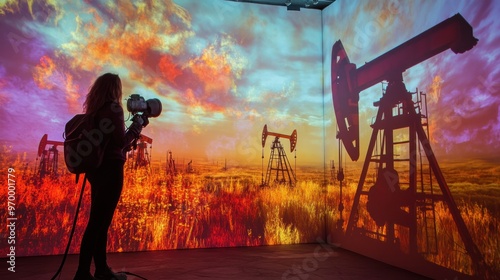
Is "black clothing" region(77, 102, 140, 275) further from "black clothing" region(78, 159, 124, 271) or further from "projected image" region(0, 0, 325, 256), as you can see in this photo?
"projected image" region(0, 0, 325, 256)

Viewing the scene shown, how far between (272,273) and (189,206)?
1613mm

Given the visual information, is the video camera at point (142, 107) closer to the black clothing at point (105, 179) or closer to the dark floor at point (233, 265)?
the black clothing at point (105, 179)

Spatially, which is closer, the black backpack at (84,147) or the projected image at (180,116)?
the black backpack at (84,147)

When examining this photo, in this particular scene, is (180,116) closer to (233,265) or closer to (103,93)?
(233,265)

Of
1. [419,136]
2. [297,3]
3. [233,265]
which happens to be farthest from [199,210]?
[297,3]

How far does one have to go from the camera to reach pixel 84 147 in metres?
2.13

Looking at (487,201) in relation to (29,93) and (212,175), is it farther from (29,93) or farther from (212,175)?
(29,93)

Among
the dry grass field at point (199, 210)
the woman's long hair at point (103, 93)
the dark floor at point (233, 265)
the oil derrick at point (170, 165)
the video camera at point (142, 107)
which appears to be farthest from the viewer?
the oil derrick at point (170, 165)

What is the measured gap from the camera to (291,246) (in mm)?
4895

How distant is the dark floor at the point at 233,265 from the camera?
11.1ft

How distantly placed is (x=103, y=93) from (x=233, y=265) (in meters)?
2.20

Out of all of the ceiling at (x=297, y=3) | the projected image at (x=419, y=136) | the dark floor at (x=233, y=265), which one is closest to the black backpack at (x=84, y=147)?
the dark floor at (x=233, y=265)

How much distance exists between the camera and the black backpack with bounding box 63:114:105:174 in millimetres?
2117

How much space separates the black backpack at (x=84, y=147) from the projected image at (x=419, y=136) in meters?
2.70
